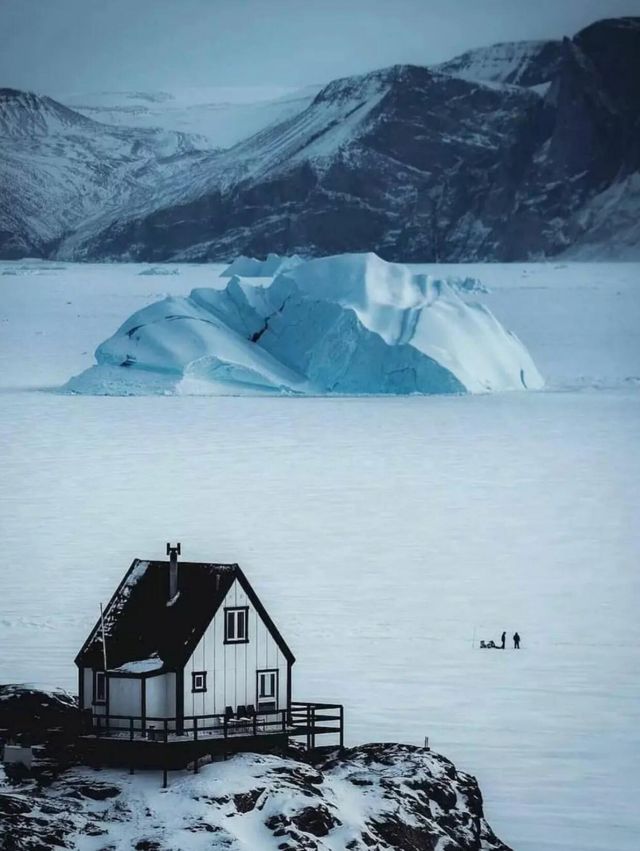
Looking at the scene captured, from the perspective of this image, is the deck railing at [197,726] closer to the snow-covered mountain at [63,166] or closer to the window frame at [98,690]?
the window frame at [98,690]

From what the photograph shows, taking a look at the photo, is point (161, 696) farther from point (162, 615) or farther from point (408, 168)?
point (408, 168)

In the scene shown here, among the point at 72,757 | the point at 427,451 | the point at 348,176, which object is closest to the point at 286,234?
the point at 348,176

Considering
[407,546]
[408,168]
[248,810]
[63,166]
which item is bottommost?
[248,810]

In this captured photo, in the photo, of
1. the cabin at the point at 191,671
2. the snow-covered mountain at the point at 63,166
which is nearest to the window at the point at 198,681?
the cabin at the point at 191,671

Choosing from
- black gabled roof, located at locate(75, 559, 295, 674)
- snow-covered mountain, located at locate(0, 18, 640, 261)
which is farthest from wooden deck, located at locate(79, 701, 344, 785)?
snow-covered mountain, located at locate(0, 18, 640, 261)

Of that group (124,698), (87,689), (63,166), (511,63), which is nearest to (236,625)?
(124,698)

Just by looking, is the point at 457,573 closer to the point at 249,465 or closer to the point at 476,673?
the point at 476,673
